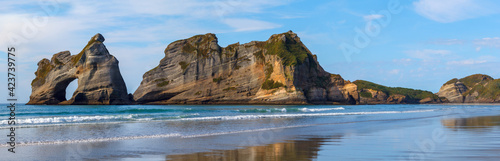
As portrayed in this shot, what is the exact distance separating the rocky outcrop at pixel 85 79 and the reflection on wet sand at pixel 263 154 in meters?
71.5

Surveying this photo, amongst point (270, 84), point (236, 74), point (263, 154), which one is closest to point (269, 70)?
point (270, 84)

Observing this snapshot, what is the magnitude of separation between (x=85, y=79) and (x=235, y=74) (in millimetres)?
33897

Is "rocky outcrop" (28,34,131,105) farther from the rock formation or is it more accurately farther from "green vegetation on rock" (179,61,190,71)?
"green vegetation on rock" (179,61,190,71)

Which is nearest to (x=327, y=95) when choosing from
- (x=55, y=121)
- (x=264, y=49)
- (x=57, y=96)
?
(x=264, y=49)

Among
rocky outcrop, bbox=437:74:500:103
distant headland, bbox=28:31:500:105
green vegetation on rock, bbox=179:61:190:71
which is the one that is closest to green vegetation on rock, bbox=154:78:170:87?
distant headland, bbox=28:31:500:105

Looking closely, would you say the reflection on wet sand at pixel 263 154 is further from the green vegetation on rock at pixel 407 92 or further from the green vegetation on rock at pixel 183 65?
the green vegetation on rock at pixel 407 92

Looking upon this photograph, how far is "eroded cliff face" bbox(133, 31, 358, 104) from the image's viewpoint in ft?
292

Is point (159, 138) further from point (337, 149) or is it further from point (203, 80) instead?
point (203, 80)

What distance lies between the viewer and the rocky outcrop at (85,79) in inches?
3108

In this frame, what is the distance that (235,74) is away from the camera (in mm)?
96000

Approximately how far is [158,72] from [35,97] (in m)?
27.8

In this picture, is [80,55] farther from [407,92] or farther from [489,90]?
[489,90]

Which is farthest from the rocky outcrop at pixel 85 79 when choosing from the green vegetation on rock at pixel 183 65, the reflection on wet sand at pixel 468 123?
the reflection on wet sand at pixel 468 123

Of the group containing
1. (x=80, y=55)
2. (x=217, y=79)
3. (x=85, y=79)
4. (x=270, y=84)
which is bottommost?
(x=270, y=84)
